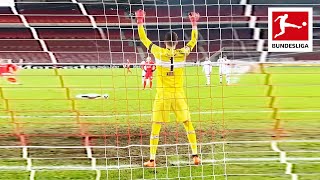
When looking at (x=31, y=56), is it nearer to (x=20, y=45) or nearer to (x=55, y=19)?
(x=20, y=45)

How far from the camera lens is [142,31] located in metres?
3.10

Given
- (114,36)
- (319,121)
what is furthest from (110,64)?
(319,121)

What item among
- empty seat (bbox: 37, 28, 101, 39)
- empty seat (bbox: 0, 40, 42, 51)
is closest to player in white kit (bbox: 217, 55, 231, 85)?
empty seat (bbox: 37, 28, 101, 39)

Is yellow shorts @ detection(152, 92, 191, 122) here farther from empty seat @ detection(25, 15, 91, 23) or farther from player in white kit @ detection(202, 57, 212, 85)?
empty seat @ detection(25, 15, 91, 23)

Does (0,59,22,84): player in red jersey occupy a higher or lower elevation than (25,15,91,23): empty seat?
lower

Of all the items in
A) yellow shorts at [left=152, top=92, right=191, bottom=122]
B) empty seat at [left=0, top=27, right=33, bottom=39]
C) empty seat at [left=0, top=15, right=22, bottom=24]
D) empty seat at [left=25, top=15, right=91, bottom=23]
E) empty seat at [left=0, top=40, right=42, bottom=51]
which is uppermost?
empty seat at [left=25, top=15, right=91, bottom=23]

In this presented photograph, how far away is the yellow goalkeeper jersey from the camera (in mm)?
3102

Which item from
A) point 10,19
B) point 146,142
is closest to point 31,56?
point 10,19

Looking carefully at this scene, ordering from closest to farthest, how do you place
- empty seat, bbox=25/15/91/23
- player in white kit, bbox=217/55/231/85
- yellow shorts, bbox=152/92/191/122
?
empty seat, bbox=25/15/91/23 < player in white kit, bbox=217/55/231/85 < yellow shorts, bbox=152/92/191/122

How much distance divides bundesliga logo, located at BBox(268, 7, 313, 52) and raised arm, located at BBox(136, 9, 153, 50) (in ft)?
1.92

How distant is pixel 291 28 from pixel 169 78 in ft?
2.37

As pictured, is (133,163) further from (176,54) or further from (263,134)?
(263,134)

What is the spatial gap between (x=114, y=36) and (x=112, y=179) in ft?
Answer: 2.43

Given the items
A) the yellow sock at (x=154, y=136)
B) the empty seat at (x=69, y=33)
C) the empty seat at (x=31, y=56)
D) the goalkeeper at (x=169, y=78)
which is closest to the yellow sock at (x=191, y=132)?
the goalkeeper at (x=169, y=78)
